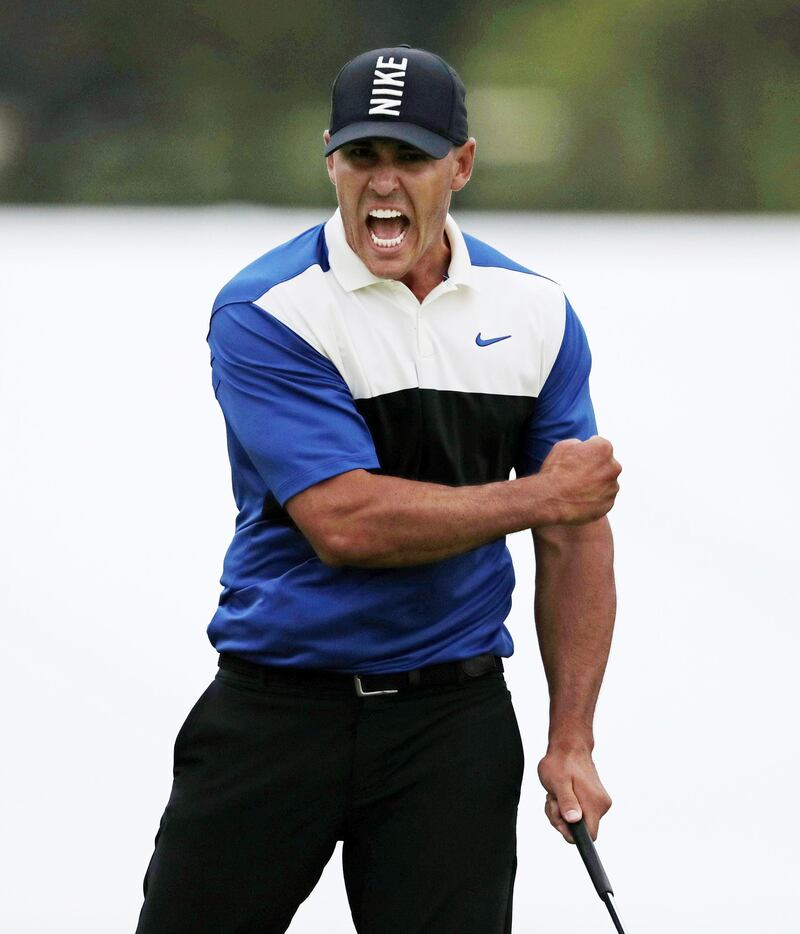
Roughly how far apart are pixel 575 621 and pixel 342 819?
0.42 m

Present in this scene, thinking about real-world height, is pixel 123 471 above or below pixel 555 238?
below

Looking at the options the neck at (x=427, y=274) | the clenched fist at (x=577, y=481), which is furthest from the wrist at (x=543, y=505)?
the neck at (x=427, y=274)

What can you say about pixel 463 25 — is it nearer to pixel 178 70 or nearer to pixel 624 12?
pixel 624 12

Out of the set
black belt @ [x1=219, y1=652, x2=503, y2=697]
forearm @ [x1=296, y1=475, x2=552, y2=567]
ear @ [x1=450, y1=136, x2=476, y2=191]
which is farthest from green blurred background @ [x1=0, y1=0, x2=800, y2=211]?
forearm @ [x1=296, y1=475, x2=552, y2=567]

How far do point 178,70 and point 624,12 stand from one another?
2508 millimetres

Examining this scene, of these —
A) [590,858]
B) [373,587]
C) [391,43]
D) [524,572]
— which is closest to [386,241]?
[373,587]

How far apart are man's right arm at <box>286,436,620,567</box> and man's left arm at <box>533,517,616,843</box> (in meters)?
0.23

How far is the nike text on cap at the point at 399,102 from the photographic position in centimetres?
229

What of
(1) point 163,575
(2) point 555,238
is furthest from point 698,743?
(2) point 555,238

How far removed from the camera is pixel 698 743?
4309 mm

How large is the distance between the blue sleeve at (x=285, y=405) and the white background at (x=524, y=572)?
5.15 feet

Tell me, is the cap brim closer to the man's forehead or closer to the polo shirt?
the man's forehead

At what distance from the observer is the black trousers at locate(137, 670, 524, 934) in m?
2.33

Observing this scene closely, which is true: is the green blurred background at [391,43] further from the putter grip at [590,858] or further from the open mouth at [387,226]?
the putter grip at [590,858]
